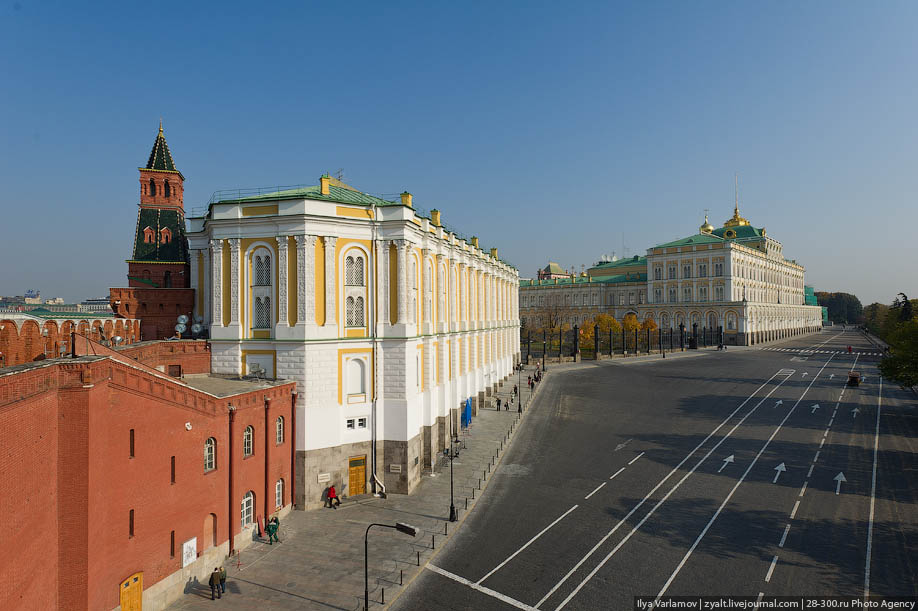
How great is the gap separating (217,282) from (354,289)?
323 inches

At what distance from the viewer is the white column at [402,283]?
101 ft

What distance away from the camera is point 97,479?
645 inches

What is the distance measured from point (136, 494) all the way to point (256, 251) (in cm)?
1552

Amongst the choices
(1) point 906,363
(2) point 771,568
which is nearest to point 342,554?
(2) point 771,568

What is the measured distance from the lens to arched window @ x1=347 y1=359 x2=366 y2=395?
98.5 feet

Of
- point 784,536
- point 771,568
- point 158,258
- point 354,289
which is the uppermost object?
point 158,258

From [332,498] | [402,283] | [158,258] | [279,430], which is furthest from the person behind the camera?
[158,258]

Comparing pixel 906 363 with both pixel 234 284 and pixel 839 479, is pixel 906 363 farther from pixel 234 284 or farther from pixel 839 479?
pixel 234 284

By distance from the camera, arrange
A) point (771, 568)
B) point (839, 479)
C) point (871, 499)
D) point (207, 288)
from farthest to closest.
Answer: point (207, 288), point (839, 479), point (871, 499), point (771, 568)

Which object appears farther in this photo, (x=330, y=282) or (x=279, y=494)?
(x=330, y=282)

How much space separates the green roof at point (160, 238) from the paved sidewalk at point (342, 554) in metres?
25.6

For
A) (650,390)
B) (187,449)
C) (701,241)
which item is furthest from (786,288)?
(187,449)

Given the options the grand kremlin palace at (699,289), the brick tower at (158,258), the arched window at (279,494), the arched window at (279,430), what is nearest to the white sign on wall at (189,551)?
the arched window at (279,494)

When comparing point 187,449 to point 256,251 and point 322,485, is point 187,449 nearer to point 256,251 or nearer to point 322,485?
point 322,485
